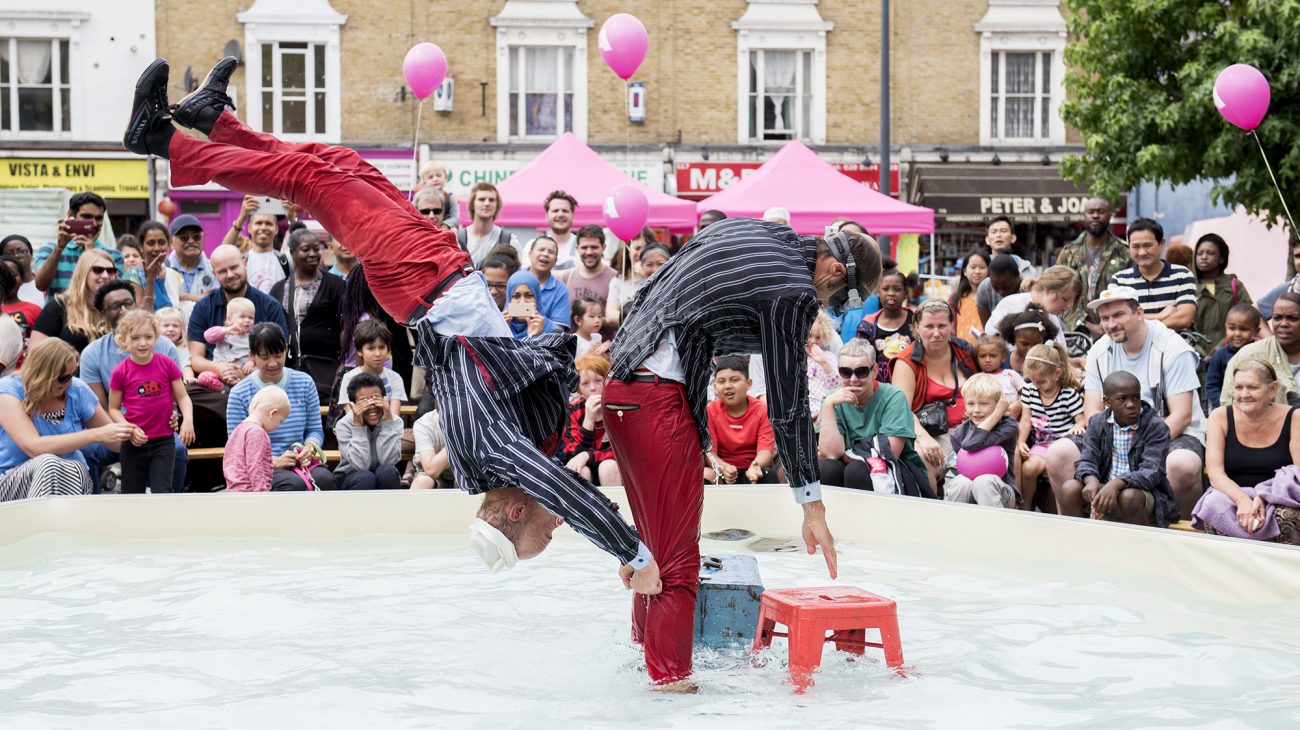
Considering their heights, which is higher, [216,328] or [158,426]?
[216,328]

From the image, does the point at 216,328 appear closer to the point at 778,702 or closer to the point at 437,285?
the point at 437,285

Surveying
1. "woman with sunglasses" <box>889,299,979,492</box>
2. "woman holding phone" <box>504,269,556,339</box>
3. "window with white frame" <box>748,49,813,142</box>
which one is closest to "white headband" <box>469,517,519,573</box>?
"woman with sunglasses" <box>889,299,979,492</box>

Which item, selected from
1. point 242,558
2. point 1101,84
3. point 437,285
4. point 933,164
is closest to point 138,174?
point 933,164

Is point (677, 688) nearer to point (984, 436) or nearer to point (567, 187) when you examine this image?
point (984, 436)

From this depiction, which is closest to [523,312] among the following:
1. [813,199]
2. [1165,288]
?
[1165,288]

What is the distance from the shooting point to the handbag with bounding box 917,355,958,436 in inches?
314

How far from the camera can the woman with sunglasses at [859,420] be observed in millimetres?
7574

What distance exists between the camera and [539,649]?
487 cm

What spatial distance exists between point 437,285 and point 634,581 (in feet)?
4.26

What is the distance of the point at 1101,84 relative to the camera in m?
17.1

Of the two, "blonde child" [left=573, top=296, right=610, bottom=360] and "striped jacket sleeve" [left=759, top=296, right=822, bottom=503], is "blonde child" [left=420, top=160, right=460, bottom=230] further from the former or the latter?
"striped jacket sleeve" [left=759, top=296, right=822, bottom=503]

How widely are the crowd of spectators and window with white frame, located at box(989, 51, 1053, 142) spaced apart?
1448cm

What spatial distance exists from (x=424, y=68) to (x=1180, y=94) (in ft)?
30.9

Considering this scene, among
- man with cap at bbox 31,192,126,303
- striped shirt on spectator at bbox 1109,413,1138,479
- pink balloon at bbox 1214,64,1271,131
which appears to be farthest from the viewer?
pink balloon at bbox 1214,64,1271,131
